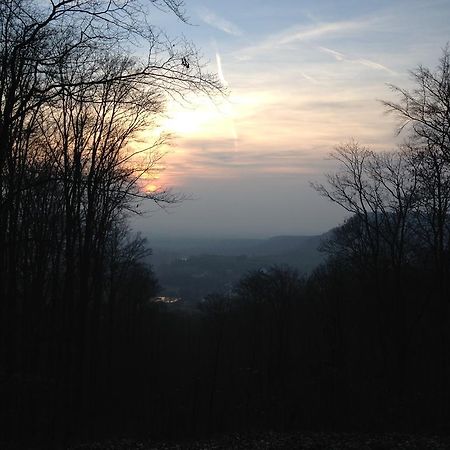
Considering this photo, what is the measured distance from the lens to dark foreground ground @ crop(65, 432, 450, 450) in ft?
35.4

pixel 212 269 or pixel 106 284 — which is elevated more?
pixel 106 284

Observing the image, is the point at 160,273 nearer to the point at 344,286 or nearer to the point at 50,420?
the point at 344,286

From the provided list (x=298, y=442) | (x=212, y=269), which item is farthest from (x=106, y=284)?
(x=212, y=269)

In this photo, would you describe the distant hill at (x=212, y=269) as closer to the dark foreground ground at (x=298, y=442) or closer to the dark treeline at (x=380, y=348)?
the dark treeline at (x=380, y=348)

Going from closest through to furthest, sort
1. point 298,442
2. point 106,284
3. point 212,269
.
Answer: point 298,442 → point 106,284 → point 212,269

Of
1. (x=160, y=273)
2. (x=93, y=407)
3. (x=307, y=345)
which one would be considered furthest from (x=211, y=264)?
(x=93, y=407)

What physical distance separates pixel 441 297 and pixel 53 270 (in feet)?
45.2

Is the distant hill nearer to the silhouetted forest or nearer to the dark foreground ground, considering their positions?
the silhouetted forest

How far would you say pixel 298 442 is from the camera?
11727 millimetres

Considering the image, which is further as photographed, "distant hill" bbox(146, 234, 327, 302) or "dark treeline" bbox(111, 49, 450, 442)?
"distant hill" bbox(146, 234, 327, 302)

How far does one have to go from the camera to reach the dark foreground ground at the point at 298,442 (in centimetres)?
1080

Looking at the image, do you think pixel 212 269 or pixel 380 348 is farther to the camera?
pixel 212 269

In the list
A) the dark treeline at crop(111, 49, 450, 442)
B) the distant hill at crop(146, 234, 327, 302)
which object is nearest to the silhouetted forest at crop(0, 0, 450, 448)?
the dark treeline at crop(111, 49, 450, 442)

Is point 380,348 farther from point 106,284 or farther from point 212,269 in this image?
point 212,269
